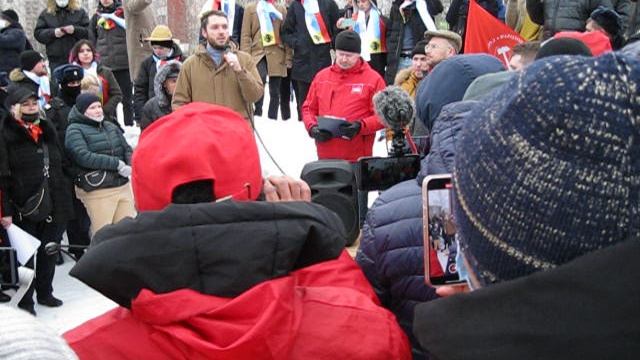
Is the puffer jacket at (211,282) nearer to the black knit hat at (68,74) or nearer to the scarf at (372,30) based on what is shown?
the black knit hat at (68,74)

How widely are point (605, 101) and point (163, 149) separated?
3.86ft

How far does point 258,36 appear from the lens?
36.8 feet

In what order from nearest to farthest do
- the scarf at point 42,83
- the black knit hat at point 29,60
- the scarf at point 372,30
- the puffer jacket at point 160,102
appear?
the puffer jacket at point 160,102 < the scarf at point 42,83 < the black knit hat at point 29,60 < the scarf at point 372,30

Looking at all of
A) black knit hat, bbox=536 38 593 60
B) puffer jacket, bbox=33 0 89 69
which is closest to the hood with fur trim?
puffer jacket, bbox=33 0 89 69

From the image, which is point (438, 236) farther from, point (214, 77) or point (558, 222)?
point (214, 77)

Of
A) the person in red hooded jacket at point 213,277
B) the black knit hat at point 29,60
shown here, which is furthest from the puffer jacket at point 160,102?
the person in red hooded jacket at point 213,277

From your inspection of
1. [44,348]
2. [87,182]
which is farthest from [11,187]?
[44,348]

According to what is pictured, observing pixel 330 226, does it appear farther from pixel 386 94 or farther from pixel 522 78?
pixel 386 94

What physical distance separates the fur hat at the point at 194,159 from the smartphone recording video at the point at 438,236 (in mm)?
519

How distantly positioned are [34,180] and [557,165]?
5.32 metres

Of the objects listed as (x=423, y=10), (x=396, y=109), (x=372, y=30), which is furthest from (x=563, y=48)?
(x=372, y=30)

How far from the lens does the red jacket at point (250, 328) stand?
60.4 inches

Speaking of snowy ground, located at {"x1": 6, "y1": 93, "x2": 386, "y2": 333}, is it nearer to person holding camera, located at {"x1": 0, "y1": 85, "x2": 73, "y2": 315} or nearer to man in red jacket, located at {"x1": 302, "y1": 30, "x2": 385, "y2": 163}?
person holding camera, located at {"x1": 0, "y1": 85, "x2": 73, "y2": 315}

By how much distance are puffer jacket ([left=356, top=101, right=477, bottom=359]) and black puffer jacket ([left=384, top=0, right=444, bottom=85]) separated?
8.00 metres
